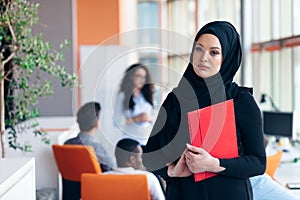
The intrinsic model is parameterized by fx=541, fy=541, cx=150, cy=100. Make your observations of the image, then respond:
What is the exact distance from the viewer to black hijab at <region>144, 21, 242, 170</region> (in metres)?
1.76

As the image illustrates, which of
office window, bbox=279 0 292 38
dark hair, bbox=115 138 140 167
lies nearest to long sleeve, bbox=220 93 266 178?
dark hair, bbox=115 138 140 167

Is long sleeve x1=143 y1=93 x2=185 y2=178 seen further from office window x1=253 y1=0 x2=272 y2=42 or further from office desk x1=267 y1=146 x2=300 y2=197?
office window x1=253 y1=0 x2=272 y2=42

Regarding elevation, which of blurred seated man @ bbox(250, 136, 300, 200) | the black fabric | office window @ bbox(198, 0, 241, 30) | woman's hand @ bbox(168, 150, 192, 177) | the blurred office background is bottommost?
the black fabric

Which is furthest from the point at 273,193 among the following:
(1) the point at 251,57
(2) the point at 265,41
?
(1) the point at 251,57

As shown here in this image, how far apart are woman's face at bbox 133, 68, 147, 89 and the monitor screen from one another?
132 cm

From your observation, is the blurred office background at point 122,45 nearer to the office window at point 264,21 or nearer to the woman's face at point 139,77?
the office window at point 264,21

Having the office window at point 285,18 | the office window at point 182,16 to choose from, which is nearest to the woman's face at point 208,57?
the office window at point 285,18

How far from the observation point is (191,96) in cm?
179

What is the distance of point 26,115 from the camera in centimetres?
369

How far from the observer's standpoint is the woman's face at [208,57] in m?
1.74

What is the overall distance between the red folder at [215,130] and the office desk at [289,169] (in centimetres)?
160

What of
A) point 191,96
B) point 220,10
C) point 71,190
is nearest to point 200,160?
point 191,96

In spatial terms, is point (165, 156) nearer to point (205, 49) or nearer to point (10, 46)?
point (205, 49)

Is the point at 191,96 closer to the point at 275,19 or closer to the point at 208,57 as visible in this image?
the point at 208,57
